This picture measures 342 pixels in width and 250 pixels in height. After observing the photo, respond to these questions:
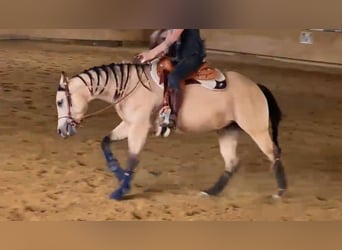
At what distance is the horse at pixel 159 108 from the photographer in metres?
1.10

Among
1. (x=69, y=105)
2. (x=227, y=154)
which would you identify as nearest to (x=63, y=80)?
(x=69, y=105)

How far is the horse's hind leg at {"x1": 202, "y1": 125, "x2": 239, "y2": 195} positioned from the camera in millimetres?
1128

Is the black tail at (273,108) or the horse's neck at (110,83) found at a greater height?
the horse's neck at (110,83)

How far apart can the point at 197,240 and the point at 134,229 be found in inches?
4.5

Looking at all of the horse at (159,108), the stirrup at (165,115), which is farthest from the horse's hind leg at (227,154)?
the stirrup at (165,115)

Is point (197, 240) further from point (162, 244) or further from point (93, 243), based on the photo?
point (93, 243)

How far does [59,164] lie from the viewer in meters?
1.10

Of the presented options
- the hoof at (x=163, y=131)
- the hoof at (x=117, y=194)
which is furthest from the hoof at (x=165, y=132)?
the hoof at (x=117, y=194)

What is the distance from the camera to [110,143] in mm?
1115

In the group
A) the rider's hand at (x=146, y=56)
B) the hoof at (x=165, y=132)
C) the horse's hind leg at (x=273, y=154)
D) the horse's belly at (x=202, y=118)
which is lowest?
the horse's hind leg at (x=273, y=154)

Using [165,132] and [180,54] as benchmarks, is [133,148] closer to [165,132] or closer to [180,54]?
[165,132]

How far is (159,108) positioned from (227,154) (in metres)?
0.14

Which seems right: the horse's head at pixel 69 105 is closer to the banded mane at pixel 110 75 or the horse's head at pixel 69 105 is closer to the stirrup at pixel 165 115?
the banded mane at pixel 110 75
